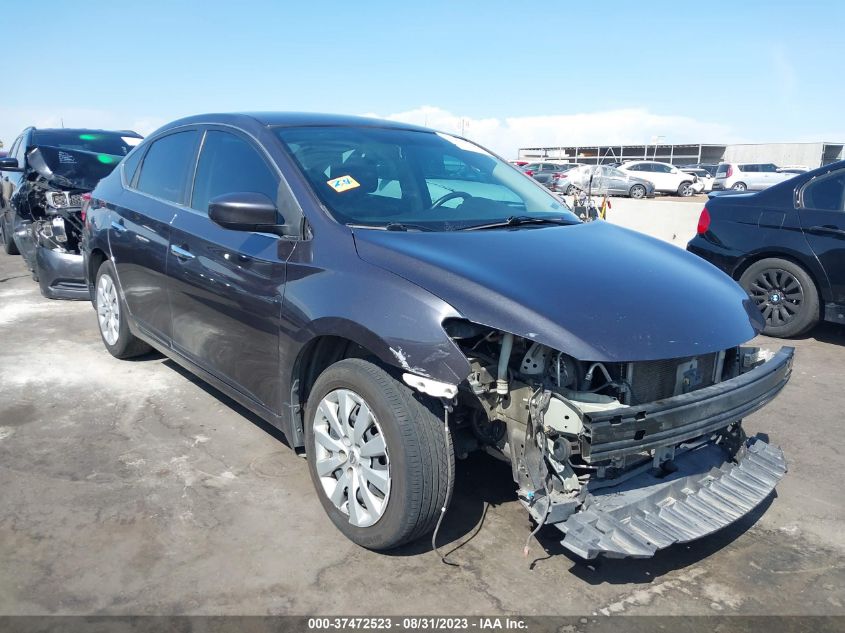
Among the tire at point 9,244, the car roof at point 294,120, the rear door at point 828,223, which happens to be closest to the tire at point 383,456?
the car roof at point 294,120

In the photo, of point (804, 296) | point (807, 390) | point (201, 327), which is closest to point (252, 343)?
point (201, 327)

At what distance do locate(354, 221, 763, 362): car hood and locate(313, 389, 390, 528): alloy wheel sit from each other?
1.97 feet

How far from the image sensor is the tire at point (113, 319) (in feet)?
16.3

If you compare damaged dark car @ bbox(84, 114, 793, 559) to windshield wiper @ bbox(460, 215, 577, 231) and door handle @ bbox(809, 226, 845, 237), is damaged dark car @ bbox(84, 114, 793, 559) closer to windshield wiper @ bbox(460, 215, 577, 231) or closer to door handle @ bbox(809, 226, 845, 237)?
windshield wiper @ bbox(460, 215, 577, 231)

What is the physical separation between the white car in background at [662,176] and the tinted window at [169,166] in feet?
91.9

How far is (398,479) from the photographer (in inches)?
101

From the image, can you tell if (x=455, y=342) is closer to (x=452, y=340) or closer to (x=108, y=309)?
(x=452, y=340)

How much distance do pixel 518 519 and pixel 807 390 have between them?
9.82 ft

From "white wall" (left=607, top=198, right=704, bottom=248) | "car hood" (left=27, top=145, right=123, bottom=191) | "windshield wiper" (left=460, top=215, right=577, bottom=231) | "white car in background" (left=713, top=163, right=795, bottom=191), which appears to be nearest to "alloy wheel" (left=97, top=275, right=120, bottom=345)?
"car hood" (left=27, top=145, right=123, bottom=191)

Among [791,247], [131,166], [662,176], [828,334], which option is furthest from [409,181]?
[662,176]

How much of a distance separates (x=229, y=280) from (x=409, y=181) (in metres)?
1.04

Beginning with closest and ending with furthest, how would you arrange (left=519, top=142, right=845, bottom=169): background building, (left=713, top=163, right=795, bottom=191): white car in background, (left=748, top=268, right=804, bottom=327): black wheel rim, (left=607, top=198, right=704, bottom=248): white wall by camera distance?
(left=748, top=268, right=804, bottom=327): black wheel rim < (left=607, top=198, right=704, bottom=248): white wall < (left=713, top=163, right=795, bottom=191): white car in background < (left=519, top=142, right=845, bottom=169): background building

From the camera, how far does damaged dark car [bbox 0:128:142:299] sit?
689 centimetres

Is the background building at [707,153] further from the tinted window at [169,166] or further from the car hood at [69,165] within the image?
the tinted window at [169,166]
